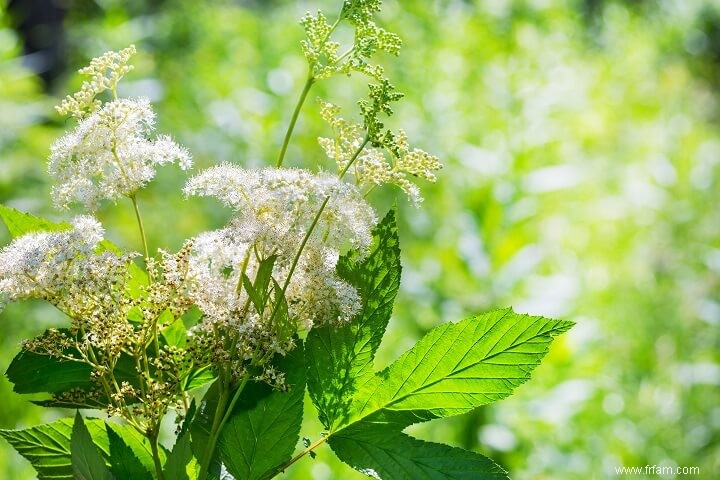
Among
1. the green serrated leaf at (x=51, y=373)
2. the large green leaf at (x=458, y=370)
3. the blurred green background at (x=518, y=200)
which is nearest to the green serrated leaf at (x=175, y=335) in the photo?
the green serrated leaf at (x=51, y=373)

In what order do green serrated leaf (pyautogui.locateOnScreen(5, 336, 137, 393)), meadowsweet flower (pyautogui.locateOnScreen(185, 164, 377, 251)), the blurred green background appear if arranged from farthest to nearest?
the blurred green background < green serrated leaf (pyautogui.locateOnScreen(5, 336, 137, 393)) < meadowsweet flower (pyautogui.locateOnScreen(185, 164, 377, 251))

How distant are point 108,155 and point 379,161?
19 centimetres

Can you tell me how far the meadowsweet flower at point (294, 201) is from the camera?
0.60 m

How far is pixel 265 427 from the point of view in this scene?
66cm

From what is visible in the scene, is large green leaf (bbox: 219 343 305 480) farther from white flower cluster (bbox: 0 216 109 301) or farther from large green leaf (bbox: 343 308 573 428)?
white flower cluster (bbox: 0 216 109 301)

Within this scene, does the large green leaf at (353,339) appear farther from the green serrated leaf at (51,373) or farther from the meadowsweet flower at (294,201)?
the green serrated leaf at (51,373)

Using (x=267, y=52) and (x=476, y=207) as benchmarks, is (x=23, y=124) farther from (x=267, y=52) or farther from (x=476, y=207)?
(x=476, y=207)

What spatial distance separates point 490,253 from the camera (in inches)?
91.7

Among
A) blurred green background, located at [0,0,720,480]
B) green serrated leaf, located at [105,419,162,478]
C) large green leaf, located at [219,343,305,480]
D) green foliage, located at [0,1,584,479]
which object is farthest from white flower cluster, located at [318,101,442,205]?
blurred green background, located at [0,0,720,480]

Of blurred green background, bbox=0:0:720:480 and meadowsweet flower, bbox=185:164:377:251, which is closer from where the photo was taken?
meadowsweet flower, bbox=185:164:377:251

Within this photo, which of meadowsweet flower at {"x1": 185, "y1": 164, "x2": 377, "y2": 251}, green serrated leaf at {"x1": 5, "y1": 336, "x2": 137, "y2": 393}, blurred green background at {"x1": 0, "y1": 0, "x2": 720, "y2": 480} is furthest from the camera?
blurred green background at {"x1": 0, "y1": 0, "x2": 720, "y2": 480}

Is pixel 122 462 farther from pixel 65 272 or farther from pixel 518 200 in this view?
pixel 518 200

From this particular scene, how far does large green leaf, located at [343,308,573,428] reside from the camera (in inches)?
25.5

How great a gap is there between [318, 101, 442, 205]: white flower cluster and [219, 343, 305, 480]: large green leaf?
135mm
